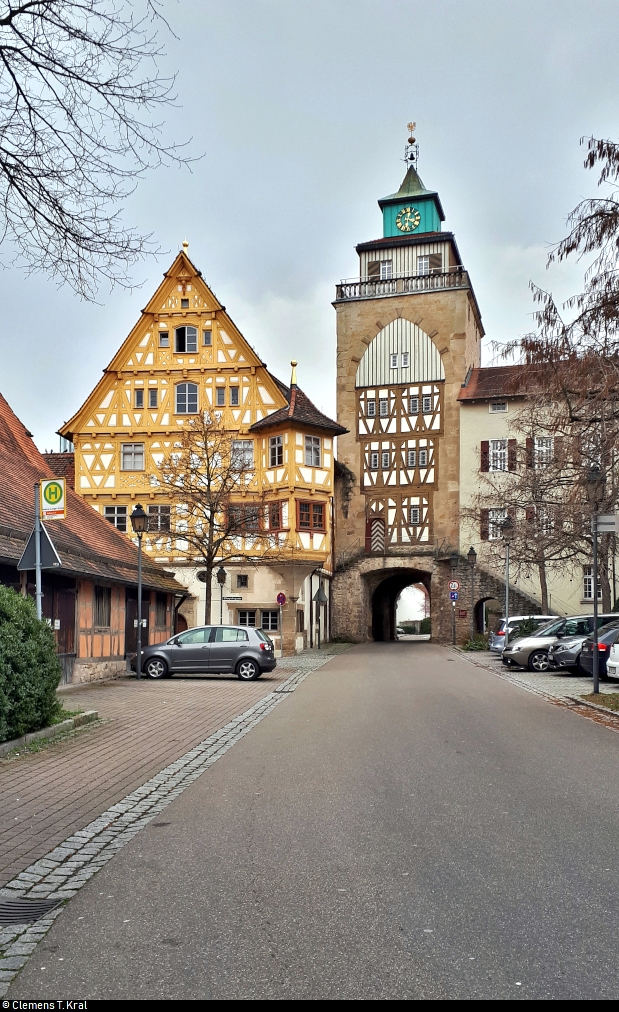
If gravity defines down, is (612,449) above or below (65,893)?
above

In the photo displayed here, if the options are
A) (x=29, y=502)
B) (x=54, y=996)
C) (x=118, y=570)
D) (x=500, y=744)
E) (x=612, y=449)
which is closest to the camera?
(x=54, y=996)

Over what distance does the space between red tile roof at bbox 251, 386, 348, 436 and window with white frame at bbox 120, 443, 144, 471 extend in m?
5.23

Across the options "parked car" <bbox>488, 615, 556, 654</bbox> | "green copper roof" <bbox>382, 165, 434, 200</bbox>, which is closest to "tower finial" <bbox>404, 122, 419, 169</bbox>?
"green copper roof" <bbox>382, 165, 434, 200</bbox>

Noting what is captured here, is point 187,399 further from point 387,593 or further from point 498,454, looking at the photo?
point 387,593

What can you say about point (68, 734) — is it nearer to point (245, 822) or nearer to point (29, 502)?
point (245, 822)

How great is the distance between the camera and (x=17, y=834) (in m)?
7.34

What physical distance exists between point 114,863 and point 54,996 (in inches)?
94.7

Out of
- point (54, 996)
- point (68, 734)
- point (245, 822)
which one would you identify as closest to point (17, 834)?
point (245, 822)

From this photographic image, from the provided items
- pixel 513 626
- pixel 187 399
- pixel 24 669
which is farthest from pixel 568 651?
pixel 187 399

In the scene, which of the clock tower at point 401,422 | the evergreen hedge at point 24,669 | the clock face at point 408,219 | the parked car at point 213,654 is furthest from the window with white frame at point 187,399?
the evergreen hedge at point 24,669

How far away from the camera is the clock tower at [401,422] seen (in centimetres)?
5584

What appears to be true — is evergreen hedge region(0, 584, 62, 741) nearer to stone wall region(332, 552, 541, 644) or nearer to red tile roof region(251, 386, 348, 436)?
red tile roof region(251, 386, 348, 436)

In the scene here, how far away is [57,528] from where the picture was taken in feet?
Answer: 81.3

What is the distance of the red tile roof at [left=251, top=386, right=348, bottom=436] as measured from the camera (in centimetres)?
4294
